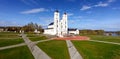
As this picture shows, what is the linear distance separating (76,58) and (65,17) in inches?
2206

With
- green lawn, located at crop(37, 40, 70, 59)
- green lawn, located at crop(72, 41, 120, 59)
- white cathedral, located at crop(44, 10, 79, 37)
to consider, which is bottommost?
green lawn, located at crop(72, 41, 120, 59)

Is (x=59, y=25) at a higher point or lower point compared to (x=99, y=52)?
higher

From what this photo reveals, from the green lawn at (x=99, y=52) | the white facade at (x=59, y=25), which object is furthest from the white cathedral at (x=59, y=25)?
the green lawn at (x=99, y=52)

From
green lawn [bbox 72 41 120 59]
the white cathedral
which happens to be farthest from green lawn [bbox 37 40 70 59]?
the white cathedral

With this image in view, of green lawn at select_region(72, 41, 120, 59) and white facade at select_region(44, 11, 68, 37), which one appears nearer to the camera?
green lawn at select_region(72, 41, 120, 59)

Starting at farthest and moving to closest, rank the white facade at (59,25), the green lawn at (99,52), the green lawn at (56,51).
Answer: the white facade at (59,25) → the green lawn at (99,52) → the green lawn at (56,51)

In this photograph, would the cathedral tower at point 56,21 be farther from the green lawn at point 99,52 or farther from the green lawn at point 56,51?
the green lawn at point 99,52

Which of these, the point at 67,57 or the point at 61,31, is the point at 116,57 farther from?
the point at 61,31

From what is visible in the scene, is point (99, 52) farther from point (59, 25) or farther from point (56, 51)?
point (59, 25)

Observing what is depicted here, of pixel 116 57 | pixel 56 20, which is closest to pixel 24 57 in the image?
pixel 116 57

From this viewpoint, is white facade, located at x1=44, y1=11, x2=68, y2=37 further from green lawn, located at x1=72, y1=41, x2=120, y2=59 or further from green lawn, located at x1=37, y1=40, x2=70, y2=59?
green lawn, located at x1=72, y1=41, x2=120, y2=59

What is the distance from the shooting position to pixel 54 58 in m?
15.8

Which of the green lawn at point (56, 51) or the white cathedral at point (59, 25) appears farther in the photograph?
the white cathedral at point (59, 25)

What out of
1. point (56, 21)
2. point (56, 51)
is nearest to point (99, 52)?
point (56, 51)
